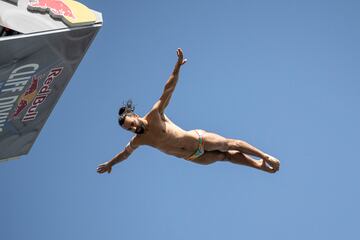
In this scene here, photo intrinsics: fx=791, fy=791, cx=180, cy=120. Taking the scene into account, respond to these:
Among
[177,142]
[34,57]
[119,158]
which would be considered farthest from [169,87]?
[34,57]

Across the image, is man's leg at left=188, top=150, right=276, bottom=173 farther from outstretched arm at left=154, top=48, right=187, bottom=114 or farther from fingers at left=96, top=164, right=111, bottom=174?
fingers at left=96, top=164, right=111, bottom=174

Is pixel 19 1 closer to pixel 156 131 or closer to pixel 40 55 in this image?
pixel 40 55

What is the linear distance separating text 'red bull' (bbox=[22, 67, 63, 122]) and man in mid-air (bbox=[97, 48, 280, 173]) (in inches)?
94.5

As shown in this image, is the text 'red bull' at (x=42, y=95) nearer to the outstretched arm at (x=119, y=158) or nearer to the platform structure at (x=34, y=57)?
the platform structure at (x=34, y=57)

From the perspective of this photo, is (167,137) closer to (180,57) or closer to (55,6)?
(180,57)

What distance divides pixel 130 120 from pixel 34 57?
2.85 metres

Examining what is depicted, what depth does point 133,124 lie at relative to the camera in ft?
54.1

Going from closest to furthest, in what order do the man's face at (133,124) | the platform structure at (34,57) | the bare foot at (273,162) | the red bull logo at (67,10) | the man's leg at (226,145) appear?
the man's face at (133,124) → the platform structure at (34,57) → the bare foot at (273,162) → the man's leg at (226,145) → the red bull logo at (67,10)

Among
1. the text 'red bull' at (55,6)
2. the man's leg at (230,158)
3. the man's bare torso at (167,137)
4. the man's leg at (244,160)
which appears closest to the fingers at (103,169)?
the man's bare torso at (167,137)

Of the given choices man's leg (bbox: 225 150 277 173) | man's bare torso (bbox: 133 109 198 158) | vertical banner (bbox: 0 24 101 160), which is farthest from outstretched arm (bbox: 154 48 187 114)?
vertical banner (bbox: 0 24 101 160)

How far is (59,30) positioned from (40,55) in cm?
71

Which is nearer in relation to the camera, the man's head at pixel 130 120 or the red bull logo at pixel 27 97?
the man's head at pixel 130 120

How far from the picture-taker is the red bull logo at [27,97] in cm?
1848

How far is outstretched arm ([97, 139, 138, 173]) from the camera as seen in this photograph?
17531 millimetres
